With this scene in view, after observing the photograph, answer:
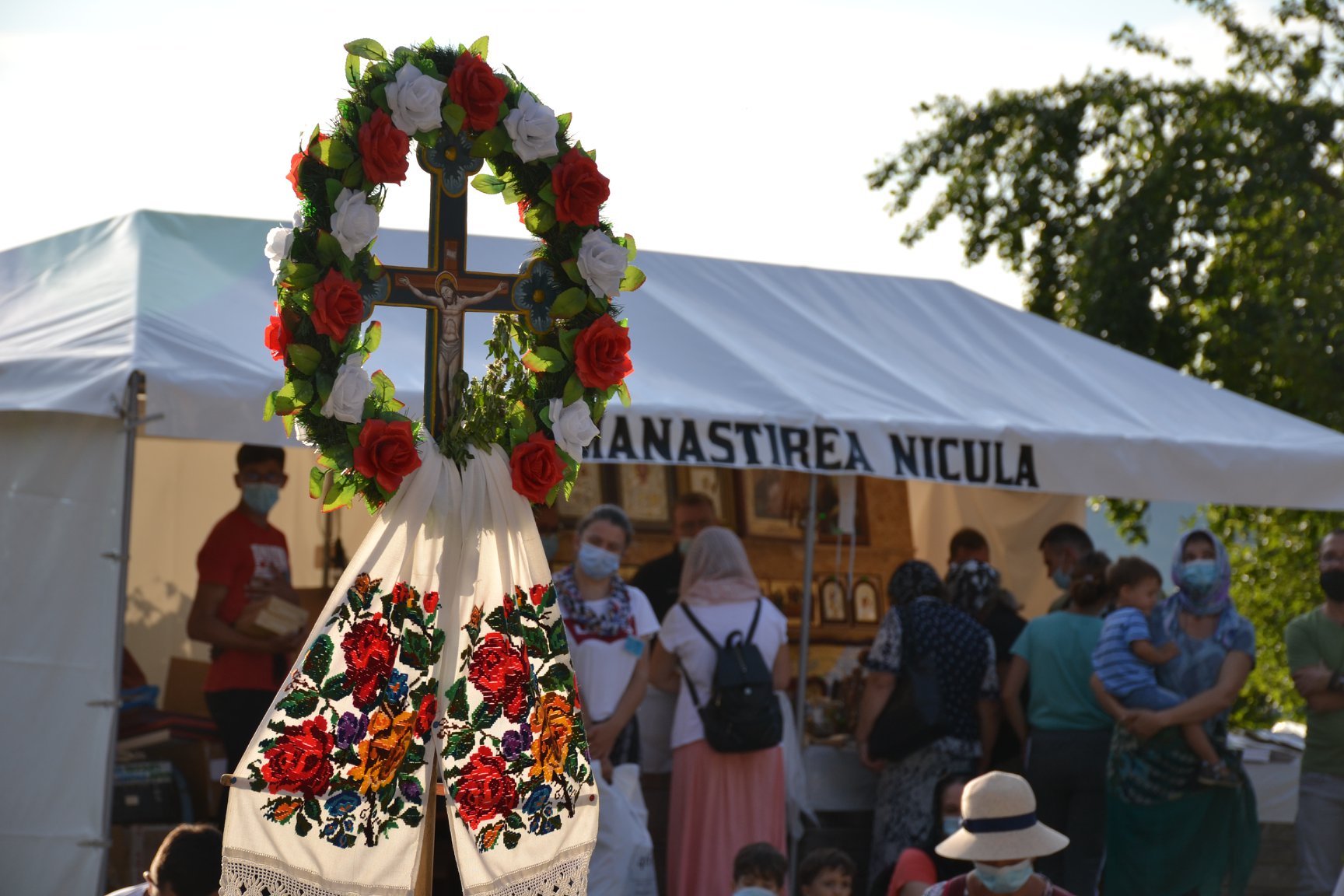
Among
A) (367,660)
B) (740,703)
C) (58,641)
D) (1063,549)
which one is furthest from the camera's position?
(1063,549)

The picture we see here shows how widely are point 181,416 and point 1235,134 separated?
10.7 metres

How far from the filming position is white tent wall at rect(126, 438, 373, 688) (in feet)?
32.9

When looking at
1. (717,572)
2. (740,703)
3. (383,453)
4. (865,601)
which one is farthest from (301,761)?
(865,601)

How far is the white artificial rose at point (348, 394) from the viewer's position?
3398 mm

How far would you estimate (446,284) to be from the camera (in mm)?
3656

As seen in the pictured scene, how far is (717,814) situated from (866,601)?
382 cm

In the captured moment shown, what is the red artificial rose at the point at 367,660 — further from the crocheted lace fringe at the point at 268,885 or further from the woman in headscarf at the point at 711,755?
the woman in headscarf at the point at 711,755

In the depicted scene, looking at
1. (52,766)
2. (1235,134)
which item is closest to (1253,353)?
(1235,134)

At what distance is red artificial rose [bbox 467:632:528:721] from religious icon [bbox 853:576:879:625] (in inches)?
277

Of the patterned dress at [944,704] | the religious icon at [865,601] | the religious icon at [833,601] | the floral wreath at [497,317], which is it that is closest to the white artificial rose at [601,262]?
the floral wreath at [497,317]

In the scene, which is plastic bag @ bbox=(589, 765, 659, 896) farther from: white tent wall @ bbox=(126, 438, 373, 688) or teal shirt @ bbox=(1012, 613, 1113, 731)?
white tent wall @ bbox=(126, 438, 373, 688)

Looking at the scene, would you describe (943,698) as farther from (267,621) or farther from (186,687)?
(186,687)

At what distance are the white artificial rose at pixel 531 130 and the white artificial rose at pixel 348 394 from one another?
0.61 metres

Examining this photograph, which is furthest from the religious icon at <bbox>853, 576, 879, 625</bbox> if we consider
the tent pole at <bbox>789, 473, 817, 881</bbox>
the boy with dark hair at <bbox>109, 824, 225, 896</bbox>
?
the boy with dark hair at <bbox>109, 824, 225, 896</bbox>
